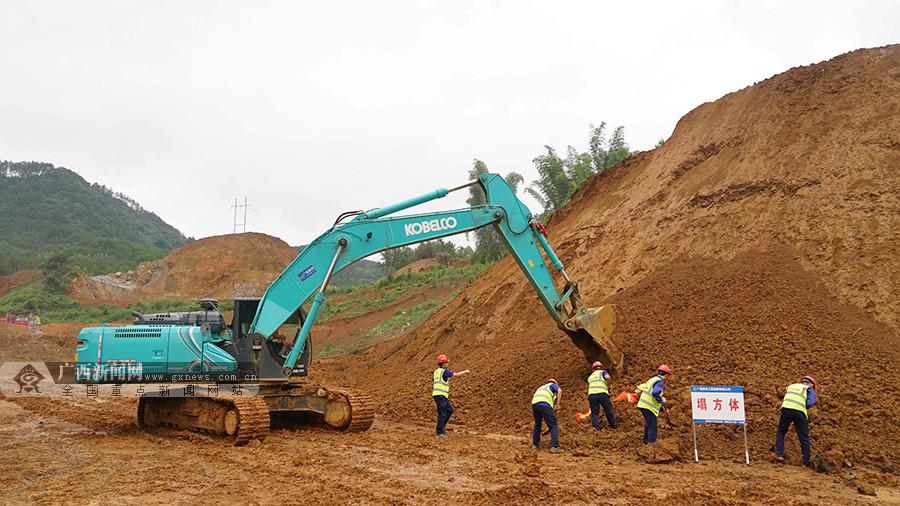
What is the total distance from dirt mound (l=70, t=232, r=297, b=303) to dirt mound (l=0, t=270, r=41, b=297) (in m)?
7.04

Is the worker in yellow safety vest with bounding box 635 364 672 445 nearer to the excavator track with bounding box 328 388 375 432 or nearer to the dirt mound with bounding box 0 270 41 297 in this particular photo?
the excavator track with bounding box 328 388 375 432

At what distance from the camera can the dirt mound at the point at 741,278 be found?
11305 mm

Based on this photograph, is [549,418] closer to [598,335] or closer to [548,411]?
[548,411]

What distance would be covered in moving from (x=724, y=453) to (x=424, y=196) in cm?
623

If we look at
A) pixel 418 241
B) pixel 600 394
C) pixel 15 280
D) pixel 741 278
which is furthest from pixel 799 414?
pixel 15 280

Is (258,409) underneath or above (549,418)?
above

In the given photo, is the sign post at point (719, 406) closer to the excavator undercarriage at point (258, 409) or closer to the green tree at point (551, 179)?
the excavator undercarriage at point (258, 409)

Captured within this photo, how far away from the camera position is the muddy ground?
736 centimetres

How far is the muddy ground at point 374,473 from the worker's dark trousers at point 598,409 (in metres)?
0.24

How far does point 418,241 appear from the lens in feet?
38.8

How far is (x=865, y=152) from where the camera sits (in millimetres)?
15828

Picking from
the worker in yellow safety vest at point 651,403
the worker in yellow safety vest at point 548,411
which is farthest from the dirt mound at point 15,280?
the worker in yellow safety vest at point 651,403

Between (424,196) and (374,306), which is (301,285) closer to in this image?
(424,196)

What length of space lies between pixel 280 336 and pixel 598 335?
5621 mm
